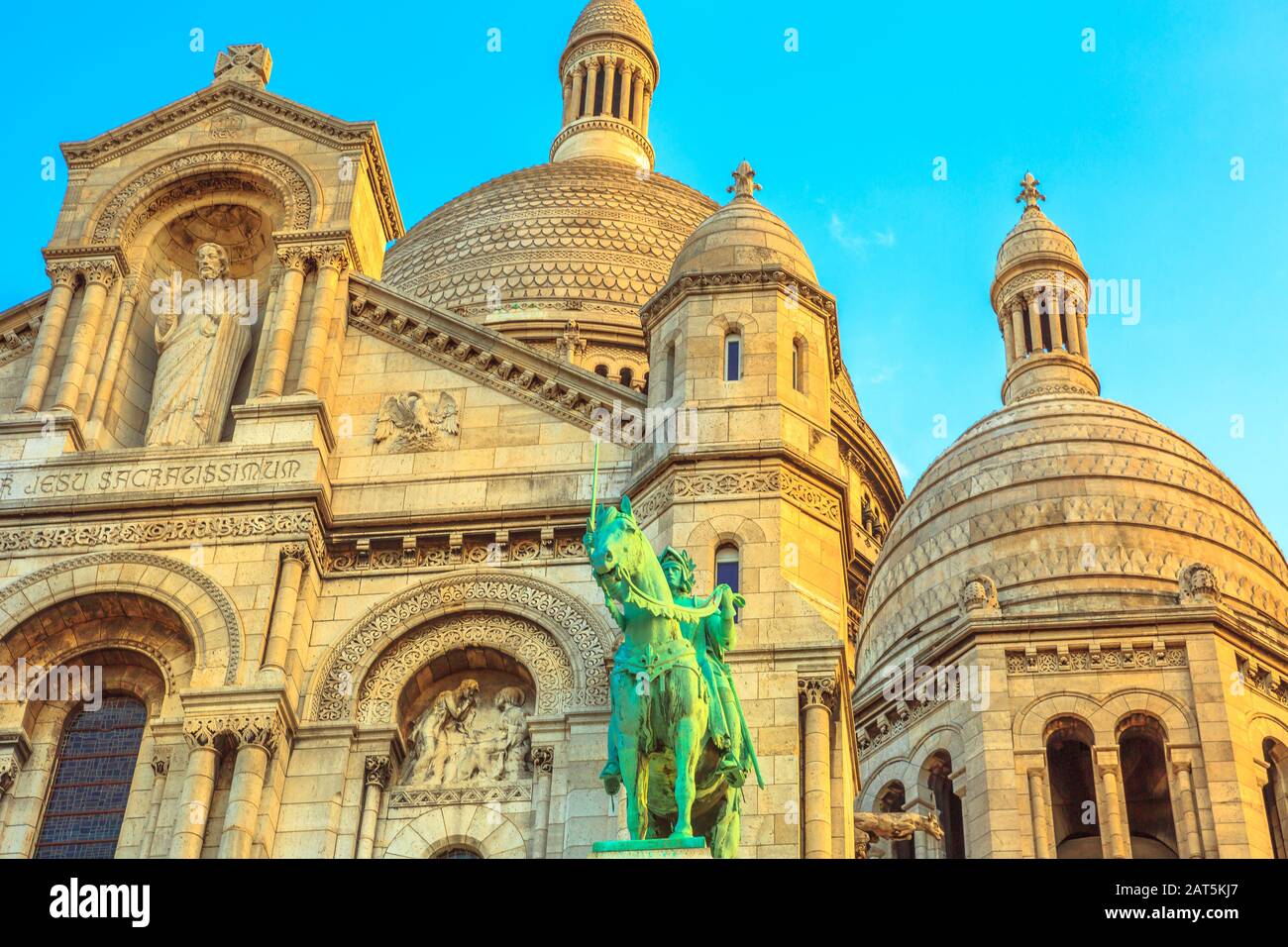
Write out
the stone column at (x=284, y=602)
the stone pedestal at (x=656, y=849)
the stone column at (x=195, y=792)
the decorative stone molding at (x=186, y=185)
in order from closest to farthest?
the stone pedestal at (x=656, y=849) → the stone column at (x=195, y=792) → the stone column at (x=284, y=602) → the decorative stone molding at (x=186, y=185)

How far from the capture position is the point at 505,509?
103 ft

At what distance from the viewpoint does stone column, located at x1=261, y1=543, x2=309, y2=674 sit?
29.9 m

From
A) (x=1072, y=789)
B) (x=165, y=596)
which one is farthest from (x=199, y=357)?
(x=1072, y=789)

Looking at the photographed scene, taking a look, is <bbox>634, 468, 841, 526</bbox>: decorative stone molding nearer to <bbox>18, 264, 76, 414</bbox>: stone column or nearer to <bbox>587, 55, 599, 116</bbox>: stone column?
<bbox>18, 264, 76, 414</bbox>: stone column

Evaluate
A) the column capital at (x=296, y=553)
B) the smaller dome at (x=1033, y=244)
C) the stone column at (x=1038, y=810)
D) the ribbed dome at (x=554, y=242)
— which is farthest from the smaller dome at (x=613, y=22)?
the column capital at (x=296, y=553)

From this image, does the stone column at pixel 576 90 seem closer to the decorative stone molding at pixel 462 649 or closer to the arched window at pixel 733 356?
the arched window at pixel 733 356

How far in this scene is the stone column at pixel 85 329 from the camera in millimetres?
33625

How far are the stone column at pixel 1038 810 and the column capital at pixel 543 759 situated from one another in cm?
1516

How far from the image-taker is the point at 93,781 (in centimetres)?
3025

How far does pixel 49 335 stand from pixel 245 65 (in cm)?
589

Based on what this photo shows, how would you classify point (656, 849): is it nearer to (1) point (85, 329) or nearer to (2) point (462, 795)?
(2) point (462, 795)

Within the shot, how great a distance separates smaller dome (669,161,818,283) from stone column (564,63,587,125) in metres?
38.3

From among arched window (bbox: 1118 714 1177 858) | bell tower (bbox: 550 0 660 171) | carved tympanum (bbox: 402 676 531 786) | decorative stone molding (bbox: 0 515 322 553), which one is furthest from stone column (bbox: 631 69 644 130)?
carved tympanum (bbox: 402 676 531 786)
